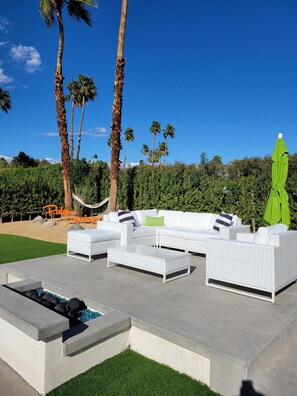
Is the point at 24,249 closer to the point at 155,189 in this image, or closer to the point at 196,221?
the point at 196,221

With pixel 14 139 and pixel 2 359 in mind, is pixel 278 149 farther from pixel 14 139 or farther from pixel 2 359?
pixel 14 139

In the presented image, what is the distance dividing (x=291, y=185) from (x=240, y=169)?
18127 millimetres

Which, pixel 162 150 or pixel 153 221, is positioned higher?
pixel 162 150

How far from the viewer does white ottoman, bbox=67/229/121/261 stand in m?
5.24

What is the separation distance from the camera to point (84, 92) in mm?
27516

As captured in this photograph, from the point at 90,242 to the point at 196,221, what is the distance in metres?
2.78

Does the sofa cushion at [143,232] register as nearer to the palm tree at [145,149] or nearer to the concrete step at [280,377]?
the concrete step at [280,377]

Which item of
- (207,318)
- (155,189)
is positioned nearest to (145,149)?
(155,189)

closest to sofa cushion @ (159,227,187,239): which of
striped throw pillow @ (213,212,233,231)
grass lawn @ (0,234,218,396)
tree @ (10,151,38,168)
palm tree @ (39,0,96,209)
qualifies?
striped throw pillow @ (213,212,233,231)

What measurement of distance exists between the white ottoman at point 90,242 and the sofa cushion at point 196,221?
6.61 ft

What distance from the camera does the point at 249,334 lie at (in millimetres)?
2564

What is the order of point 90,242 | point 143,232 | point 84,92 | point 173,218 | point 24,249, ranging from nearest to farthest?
1. point 90,242
2. point 143,232
3. point 24,249
4. point 173,218
5. point 84,92

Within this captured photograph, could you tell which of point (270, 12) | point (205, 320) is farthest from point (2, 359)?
point (270, 12)

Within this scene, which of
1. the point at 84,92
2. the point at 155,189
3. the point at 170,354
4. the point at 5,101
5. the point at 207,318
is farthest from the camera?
the point at 84,92
